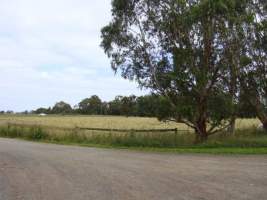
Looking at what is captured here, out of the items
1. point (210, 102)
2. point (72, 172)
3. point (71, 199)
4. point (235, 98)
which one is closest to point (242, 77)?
point (235, 98)

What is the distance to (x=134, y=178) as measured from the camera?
13.4 meters

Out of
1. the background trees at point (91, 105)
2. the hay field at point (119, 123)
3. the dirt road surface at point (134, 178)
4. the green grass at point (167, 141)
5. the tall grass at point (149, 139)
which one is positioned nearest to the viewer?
the dirt road surface at point (134, 178)

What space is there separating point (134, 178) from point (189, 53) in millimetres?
15123

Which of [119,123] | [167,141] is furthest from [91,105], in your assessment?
[167,141]

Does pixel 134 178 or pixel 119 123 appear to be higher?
pixel 119 123

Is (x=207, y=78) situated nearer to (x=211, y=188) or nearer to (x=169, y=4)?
(x=169, y=4)

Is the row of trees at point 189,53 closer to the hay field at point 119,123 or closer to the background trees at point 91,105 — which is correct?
the hay field at point 119,123

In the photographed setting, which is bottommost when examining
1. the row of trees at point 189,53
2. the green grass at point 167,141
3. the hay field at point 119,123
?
the green grass at point 167,141

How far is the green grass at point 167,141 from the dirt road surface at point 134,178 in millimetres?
4611

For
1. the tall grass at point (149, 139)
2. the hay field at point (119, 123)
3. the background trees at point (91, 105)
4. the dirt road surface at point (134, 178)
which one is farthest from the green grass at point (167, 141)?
the background trees at point (91, 105)

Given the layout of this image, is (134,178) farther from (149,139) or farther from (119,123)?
(119,123)

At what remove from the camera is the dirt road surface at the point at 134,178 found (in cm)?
1077

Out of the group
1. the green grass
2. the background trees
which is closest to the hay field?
the green grass

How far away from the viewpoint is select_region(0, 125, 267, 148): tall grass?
1016 inches
